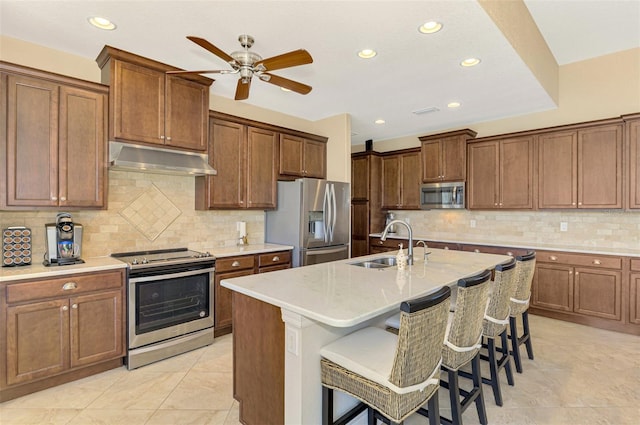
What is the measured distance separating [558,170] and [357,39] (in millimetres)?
3346

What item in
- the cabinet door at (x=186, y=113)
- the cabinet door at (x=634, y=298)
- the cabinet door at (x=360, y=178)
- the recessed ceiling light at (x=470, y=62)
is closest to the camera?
the recessed ceiling light at (x=470, y=62)

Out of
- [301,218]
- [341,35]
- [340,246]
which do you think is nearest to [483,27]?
[341,35]

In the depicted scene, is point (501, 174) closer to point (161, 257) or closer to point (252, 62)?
point (252, 62)

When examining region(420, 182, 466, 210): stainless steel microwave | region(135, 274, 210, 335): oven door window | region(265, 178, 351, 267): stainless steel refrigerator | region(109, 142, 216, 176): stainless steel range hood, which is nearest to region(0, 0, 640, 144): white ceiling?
region(109, 142, 216, 176): stainless steel range hood

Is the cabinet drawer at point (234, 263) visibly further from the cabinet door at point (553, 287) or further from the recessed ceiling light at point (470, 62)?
the cabinet door at point (553, 287)

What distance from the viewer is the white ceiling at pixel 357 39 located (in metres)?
2.25

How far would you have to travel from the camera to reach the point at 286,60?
7.47 ft

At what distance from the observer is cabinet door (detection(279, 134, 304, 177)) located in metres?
4.36

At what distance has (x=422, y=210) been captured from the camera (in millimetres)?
5883

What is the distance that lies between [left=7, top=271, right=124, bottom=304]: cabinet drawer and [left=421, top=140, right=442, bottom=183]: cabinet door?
4.52 m

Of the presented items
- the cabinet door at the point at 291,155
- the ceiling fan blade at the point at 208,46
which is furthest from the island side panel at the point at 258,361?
the cabinet door at the point at 291,155

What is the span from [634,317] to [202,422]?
178 inches

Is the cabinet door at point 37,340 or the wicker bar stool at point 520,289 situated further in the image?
the wicker bar stool at point 520,289

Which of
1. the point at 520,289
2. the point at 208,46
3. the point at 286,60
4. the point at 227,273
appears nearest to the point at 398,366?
the point at 520,289
